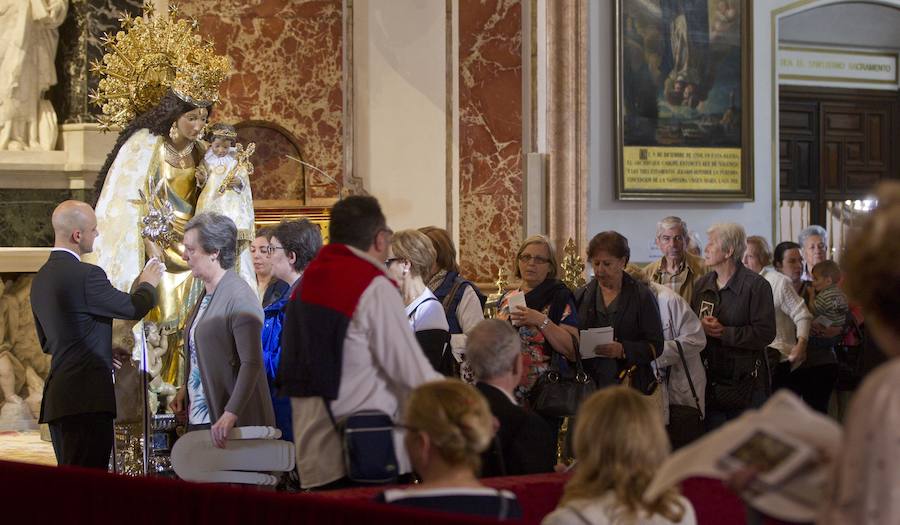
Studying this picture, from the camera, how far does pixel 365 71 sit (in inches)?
437

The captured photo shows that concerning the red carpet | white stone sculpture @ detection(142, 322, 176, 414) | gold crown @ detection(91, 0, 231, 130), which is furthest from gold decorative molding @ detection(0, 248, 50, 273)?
the red carpet

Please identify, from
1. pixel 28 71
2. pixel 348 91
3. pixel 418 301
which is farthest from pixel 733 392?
pixel 28 71

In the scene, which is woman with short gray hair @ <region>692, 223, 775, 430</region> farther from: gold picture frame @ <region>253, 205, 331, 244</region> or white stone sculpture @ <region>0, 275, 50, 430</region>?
white stone sculpture @ <region>0, 275, 50, 430</region>

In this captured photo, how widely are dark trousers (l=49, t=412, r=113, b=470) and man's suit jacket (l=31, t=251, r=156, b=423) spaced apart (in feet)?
0.17

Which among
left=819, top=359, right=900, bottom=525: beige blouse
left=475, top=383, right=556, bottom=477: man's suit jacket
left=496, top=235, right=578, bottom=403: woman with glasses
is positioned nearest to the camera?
left=819, top=359, right=900, bottom=525: beige blouse

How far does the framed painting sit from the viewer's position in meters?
12.5

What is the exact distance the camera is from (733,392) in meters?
6.96

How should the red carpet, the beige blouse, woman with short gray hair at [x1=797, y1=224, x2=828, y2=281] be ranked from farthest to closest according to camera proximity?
woman with short gray hair at [x1=797, y1=224, x2=828, y2=281] → the red carpet → the beige blouse

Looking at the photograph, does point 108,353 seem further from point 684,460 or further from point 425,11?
point 425,11

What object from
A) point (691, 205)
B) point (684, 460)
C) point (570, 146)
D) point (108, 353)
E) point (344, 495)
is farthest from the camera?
point (691, 205)

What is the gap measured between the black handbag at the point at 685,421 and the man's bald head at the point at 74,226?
294 centimetres

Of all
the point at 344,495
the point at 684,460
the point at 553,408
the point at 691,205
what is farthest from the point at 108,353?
the point at 691,205

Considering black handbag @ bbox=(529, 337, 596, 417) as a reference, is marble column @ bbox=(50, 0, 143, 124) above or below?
above

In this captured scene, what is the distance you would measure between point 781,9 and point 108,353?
949cm
